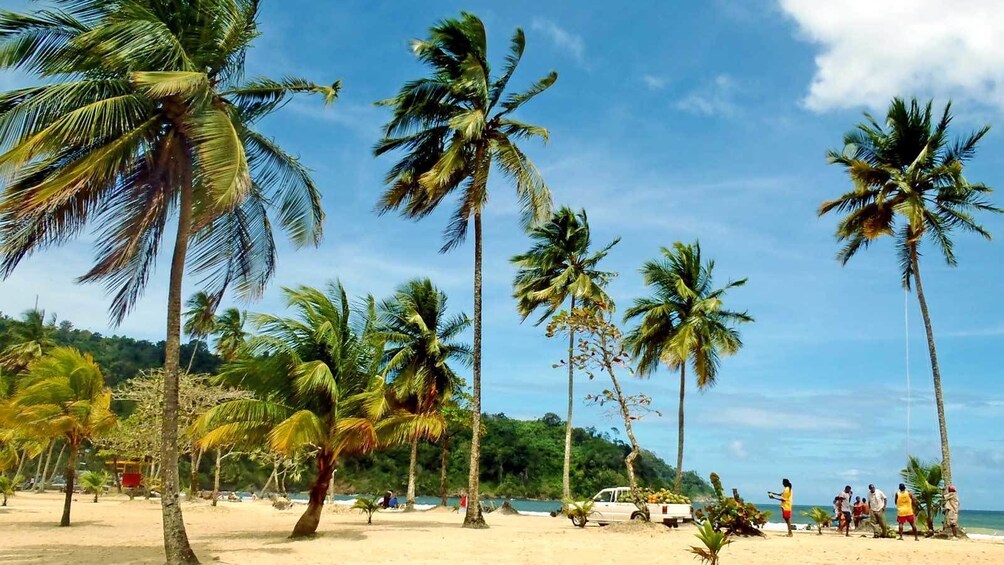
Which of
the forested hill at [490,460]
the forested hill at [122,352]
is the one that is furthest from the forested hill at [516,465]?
the forested hill at [122,352]

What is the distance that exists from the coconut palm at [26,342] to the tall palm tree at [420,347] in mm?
37791

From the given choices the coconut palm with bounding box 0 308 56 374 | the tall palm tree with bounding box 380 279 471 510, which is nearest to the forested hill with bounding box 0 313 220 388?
the coconut palm with bounding box 0 308 56 374

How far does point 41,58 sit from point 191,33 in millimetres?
2398

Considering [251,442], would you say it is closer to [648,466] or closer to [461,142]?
[461,142]

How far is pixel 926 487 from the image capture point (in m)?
22.4

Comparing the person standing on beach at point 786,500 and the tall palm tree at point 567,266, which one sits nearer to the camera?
the person standing on beach at point 786,500

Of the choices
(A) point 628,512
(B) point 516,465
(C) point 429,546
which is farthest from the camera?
(B) point 516,465

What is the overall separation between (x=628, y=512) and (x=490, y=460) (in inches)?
2640

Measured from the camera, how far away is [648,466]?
90.6 m

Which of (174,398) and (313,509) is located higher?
(174,398)

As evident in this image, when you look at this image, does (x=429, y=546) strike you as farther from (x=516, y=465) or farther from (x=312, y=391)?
(x=516, y=465)

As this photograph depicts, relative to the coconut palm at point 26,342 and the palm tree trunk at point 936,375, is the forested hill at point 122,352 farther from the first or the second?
the palm tree trunk at point 936,375

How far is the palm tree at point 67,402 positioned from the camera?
2111cm

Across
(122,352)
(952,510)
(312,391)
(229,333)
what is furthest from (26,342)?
(952,510)
